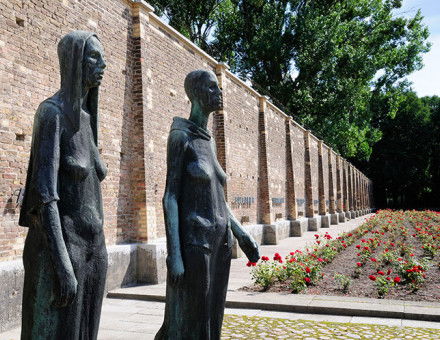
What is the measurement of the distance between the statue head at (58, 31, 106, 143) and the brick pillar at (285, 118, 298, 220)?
17.5 meters

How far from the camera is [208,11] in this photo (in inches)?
1171

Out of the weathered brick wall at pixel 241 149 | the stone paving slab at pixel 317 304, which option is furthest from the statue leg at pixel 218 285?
the weathered brick wall at pixel 241 149

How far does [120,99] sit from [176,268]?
622 cm

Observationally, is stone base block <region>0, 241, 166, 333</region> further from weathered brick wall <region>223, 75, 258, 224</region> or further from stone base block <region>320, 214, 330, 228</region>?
stone base block <region>320, 214, 330, 228</region>

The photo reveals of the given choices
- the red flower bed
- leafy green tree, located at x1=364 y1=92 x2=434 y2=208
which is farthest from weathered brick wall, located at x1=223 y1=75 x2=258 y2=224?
leafy green tree, located at x1=364 y1=92 x2=434 y2=208

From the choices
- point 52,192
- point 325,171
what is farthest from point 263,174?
point 52,192

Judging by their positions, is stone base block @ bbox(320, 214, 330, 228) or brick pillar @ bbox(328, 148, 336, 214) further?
brick pillar @ bbox(328, 148, 336, 214)

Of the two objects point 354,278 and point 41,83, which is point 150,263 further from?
point 354,278

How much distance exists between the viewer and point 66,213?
7.64 feet

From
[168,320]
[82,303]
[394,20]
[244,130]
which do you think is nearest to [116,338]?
[168,320]

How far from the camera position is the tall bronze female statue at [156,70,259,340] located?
9.59ft

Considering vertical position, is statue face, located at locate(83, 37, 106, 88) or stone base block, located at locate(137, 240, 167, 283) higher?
statue face, located at locate(83, 37, 106, 88)

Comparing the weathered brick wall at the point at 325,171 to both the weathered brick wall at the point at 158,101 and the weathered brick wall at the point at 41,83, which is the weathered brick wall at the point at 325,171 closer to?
the weathered brick wall at the point at 158,101

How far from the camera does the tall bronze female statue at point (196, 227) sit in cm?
292
